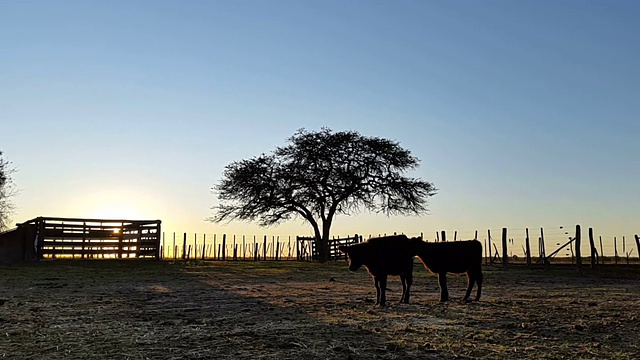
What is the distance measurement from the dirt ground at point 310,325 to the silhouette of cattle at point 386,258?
23.4 inches

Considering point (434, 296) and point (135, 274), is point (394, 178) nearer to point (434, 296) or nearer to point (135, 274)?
point (135, 274)

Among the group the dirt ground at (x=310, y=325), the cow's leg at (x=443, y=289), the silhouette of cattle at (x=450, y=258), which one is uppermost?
the silhouette of cattle at (x=450, y=258)

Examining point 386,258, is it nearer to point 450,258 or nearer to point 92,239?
point 450,258

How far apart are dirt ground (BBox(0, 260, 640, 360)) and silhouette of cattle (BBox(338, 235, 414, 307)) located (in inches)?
23.4

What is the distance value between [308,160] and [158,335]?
35382 millimetres

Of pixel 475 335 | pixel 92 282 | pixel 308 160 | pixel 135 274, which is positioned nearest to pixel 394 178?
pixel 308 160

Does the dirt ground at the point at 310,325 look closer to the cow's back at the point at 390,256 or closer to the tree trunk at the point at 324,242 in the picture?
the cow's back at the point at 390,256

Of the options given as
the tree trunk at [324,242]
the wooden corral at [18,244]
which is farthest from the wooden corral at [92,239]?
the tree trunk at [324,242]

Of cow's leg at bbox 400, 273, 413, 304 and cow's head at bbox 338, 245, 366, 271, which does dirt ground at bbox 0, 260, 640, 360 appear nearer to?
cow's leg at bbox 400, 273, 413, 304

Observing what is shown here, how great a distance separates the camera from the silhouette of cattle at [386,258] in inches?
507

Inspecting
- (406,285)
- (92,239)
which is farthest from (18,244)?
(406,285)

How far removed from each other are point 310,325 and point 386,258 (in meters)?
4.01

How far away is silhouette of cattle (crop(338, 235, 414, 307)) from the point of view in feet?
42.2

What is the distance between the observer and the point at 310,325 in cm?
939
